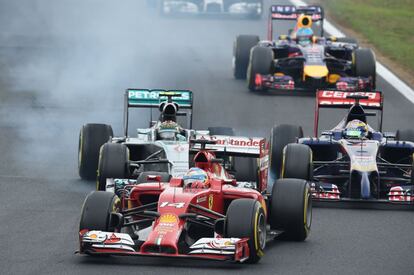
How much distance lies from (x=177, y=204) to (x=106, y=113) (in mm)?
14284

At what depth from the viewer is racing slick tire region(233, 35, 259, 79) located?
34781mm

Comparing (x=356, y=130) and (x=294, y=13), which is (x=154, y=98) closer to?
(x=356, y=130)

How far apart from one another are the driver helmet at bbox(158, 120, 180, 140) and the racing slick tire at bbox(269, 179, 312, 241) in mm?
3695

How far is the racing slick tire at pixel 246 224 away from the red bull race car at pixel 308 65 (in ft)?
52.8

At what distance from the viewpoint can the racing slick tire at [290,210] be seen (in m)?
16.7

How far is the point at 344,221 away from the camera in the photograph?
61.3ft

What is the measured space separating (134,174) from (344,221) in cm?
308

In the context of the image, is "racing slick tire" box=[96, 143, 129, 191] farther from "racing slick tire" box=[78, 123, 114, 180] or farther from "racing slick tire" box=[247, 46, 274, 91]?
"racing slick tire" box=[247, 46, 274, 91]

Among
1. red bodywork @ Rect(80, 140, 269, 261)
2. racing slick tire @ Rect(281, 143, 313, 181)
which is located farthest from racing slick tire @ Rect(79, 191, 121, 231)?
racing slick tire @ Rect(281, 143, 313, 181)

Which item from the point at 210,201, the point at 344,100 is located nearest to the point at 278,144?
the point at 344,100

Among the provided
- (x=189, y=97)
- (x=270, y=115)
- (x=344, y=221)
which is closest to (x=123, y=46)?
(x=270, y=115)

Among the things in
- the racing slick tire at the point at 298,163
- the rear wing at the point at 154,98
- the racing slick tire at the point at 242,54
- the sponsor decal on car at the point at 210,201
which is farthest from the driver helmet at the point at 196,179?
the racing slick tire at the point at 242,54

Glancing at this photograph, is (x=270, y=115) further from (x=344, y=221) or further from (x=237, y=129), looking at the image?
(x=344, y=221)

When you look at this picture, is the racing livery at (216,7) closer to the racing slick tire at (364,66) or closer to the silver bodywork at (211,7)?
the silver bodywork at (211,7)
